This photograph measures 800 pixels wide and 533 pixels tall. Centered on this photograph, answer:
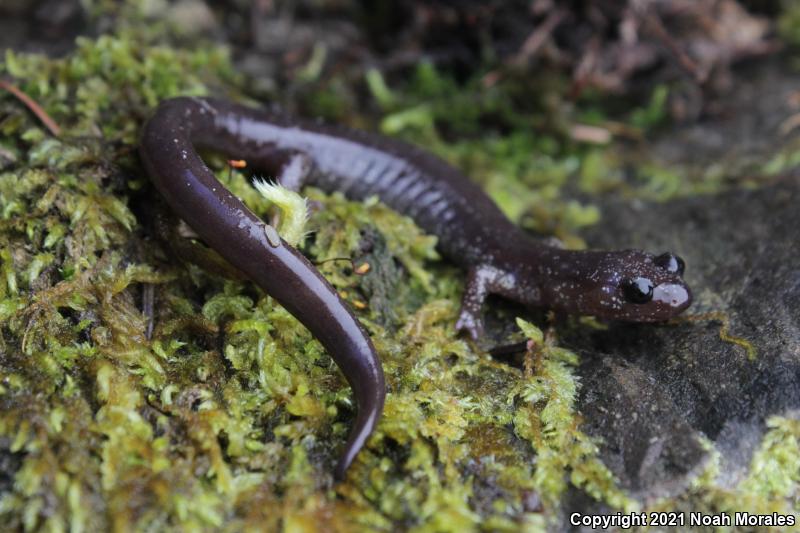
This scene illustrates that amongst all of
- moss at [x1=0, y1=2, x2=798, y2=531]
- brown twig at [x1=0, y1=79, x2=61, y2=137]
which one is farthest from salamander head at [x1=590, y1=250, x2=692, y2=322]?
brown twig at [x1=0, y1=79, x2=61, y2=137]

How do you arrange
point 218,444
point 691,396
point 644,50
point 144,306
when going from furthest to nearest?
point 644,50 → point 144,306 → point 691,396 → point 218,444

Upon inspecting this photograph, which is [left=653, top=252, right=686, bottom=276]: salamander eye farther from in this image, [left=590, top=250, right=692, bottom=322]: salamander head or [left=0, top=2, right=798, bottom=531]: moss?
[left=0, top=2, right=798, bottom=531]: moss

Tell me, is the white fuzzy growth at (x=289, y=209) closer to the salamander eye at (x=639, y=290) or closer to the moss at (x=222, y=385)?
the moss at (x=222, y=385)

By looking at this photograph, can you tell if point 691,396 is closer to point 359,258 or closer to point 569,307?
point 569,307

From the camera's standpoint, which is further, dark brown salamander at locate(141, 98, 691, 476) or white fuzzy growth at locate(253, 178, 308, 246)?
white fuzzy growth at locate(253, 178, 308, 246)

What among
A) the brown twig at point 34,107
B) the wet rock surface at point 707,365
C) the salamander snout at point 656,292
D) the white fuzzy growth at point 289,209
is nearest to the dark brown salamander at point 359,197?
the salamander snout at point 656,292

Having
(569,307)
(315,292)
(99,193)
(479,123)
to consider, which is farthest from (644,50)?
(99,193)
